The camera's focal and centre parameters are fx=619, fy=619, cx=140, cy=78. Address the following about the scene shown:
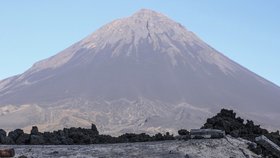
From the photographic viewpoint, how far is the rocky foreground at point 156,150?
11102 mm

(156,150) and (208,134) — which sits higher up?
(208,134)

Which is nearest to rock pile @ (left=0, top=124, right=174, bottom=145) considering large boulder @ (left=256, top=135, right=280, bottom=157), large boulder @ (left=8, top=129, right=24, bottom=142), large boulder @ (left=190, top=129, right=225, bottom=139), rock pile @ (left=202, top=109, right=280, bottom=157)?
large boulder @ (left=8, top=129, right=24, bottom=142)

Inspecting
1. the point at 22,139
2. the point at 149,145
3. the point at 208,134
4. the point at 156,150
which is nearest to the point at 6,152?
the point at 156,150

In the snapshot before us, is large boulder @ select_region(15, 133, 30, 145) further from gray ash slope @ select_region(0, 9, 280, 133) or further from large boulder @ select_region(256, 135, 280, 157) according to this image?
gray ash slope @ select_region(0, 9, 280, 133)

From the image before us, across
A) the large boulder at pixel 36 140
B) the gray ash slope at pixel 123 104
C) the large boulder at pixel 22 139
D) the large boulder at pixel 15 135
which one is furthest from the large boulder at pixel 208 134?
the gray ash slope at pixel 123 104

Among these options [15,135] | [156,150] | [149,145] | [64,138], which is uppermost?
[15,135]

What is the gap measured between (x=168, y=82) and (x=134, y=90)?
19709mm

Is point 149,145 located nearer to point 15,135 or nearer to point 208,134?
point 208,134

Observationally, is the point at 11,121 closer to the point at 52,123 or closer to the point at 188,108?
the point at 52,123

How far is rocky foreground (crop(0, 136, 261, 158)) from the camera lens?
1110 centimetres

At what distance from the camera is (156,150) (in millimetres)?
11617

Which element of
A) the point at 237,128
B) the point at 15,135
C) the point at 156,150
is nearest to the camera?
the point at 156,150

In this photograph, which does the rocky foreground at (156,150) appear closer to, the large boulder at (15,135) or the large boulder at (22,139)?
the large boulder at (22,139)

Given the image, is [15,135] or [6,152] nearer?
[6,152]
